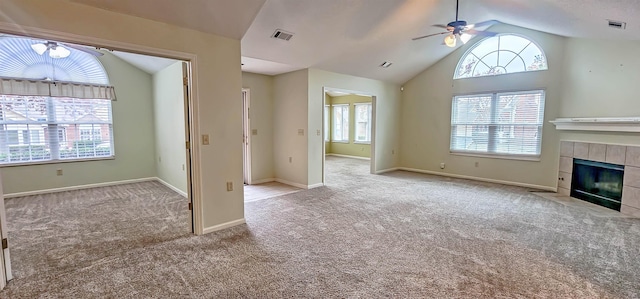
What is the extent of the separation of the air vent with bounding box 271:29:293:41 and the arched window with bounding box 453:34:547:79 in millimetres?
4339

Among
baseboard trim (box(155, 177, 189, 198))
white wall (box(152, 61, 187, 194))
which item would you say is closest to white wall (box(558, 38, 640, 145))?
white wall (box(152, 61, 187, 194))

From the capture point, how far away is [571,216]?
12.7ft

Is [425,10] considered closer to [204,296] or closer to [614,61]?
[614,61]

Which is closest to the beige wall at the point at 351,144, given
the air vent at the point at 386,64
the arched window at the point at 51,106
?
the air vent at the point at 386,64

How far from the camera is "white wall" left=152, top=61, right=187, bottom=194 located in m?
4.80

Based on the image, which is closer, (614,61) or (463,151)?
(614,61)

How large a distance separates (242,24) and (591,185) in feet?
19.5

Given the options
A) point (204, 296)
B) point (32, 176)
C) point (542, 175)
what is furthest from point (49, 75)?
point (542, 175)

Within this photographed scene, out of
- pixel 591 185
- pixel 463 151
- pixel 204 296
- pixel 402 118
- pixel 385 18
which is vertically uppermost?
pixel 385 18

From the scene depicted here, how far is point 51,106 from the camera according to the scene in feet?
17.0

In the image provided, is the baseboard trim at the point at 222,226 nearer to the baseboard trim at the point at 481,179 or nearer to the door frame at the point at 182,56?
the door frame at the point at 182,56

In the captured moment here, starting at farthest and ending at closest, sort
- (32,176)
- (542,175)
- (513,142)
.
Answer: (513,142)
(542,175)
(32,176)

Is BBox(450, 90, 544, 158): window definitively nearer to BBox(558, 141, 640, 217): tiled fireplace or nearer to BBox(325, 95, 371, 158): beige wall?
BBox(558, 141, 640, 217): tiled fireplace

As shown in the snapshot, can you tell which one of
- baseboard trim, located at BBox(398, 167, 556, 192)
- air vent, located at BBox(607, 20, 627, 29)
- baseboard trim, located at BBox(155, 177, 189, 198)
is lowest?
baseboard trim, located at BBox(155, 177, 189, 198)
